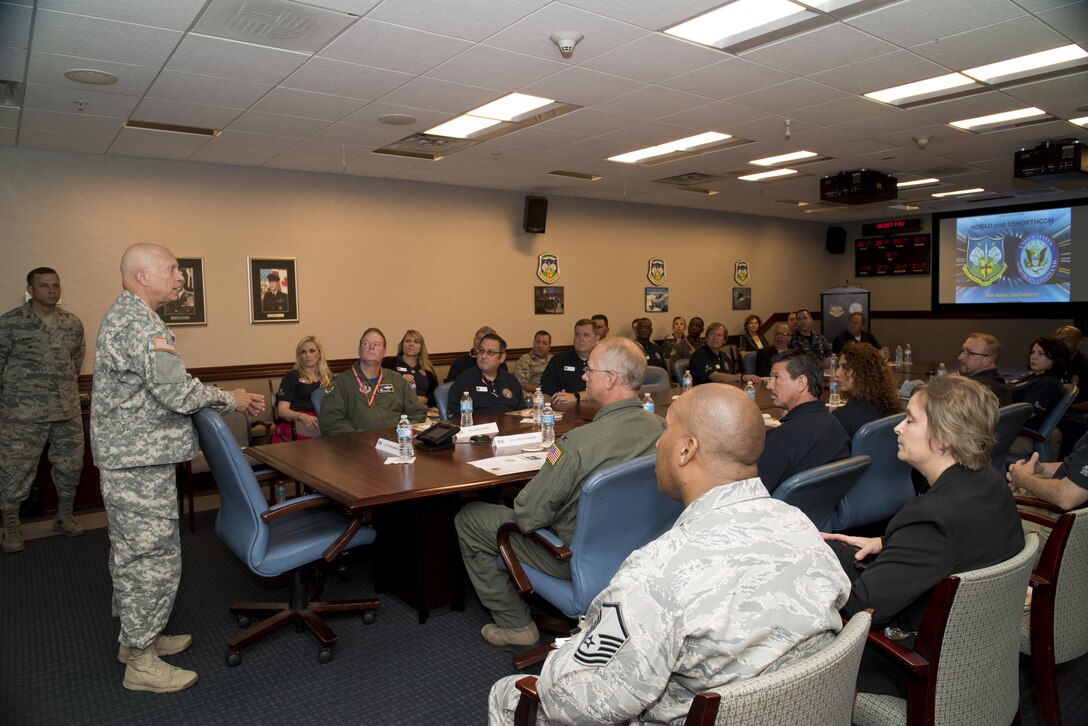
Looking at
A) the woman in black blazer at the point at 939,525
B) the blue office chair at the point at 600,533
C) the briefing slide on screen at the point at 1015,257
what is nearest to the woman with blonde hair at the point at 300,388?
the blue office chair at the point at 600,533

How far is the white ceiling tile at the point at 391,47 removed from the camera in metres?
3.60

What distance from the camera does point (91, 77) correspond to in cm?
412

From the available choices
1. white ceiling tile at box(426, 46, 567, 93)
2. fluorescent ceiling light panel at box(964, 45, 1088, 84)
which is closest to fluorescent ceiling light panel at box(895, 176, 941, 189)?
fluorescent ceiling light panel at box(964, 45, 1088, 84)

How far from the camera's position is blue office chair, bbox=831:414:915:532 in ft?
11.4

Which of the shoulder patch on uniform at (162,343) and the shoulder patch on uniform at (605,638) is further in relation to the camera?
the shoulder patch on uniform at (162,343)

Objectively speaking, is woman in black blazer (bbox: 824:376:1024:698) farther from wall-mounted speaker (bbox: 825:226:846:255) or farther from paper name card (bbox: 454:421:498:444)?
wall-mounted speaker (bbox: 825:226:846:255)

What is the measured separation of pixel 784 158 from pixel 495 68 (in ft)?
12.7

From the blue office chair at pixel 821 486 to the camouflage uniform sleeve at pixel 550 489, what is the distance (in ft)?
2.51

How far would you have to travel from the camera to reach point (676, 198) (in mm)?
9430

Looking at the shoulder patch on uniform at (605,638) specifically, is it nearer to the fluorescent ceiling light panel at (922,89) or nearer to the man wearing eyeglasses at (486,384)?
the man wearing eyeglasses at (486,384)

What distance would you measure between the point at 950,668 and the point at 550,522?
1.44 metres

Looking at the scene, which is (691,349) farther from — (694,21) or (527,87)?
(694,21)

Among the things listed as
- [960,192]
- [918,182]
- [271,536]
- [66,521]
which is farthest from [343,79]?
[960,192]

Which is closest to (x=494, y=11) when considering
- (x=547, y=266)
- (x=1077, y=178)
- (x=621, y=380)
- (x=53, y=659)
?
(x=621, y=380)
